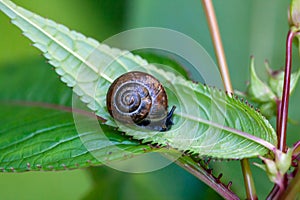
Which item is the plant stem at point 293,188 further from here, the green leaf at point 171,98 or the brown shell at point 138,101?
the brown shell at point 138,101

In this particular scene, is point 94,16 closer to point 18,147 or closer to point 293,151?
point 18,147

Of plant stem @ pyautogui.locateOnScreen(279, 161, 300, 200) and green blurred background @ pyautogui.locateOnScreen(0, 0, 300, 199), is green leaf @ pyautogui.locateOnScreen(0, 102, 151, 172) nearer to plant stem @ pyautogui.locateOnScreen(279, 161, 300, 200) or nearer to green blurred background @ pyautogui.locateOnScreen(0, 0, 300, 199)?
plant stem @ pyautogui.locateOnScreen(279, 161, 300, 200)

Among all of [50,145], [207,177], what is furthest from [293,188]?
[50,145]

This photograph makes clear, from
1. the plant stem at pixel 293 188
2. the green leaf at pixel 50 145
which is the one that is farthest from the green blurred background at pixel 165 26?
the plant stem at pixel 293 188

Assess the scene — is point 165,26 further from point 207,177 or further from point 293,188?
point 293,188

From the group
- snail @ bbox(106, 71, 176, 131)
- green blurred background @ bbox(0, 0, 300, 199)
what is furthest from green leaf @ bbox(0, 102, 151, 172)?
green blurred background @ bbox(0, 0, 300, 199)

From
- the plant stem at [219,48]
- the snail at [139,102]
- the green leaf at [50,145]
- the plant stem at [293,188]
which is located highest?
the plant stem at [219,48]

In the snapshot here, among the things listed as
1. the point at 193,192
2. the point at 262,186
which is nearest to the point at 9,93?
the point at 193,192
